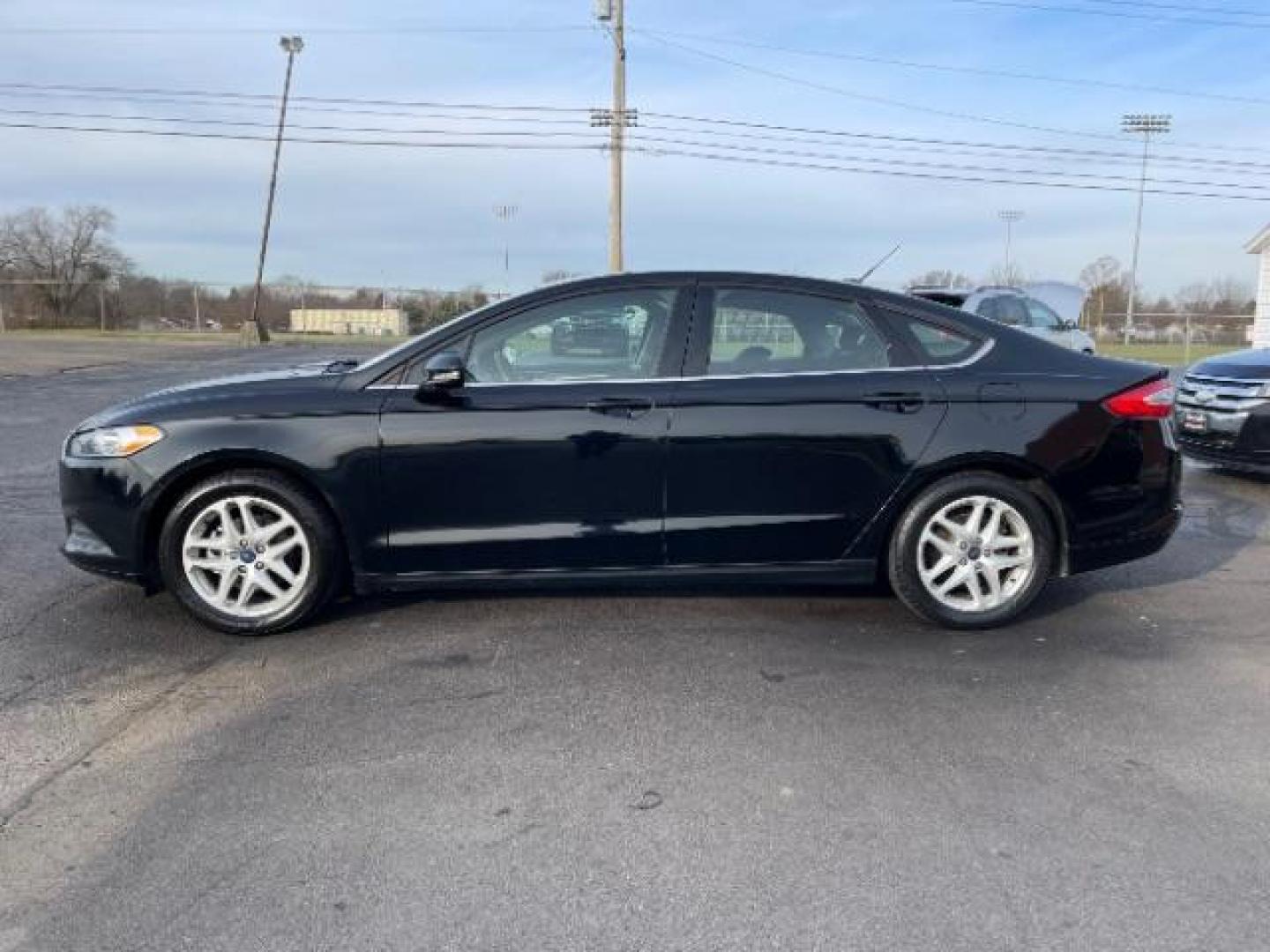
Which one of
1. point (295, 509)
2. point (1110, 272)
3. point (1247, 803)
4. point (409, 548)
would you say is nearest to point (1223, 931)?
point (1247, 803)

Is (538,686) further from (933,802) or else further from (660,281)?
(660,281)

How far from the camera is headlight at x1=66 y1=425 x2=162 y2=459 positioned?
169 inches

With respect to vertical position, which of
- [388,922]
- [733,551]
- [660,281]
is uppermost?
[660,281]

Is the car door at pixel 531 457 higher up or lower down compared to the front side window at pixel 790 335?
lower down

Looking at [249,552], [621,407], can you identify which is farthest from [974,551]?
[249,552]

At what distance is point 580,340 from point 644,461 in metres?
0.62

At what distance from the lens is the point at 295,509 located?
14.2 feet

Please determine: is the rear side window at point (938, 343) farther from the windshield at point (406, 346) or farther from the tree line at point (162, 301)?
the tree line at point (162, 301)

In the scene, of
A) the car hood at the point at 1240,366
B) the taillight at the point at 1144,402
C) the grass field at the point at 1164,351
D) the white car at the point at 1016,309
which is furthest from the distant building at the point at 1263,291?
the taillight at the point at 1144,402

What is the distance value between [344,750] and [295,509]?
4.33 ft

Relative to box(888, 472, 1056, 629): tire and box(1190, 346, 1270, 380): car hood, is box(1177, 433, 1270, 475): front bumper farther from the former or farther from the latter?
box(888, 472, 1056, 629): tire

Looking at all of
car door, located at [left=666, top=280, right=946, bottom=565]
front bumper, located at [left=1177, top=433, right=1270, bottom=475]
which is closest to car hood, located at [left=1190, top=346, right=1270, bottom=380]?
front bumper, located at [left=1177, top=433, right=1270, bottom=475]

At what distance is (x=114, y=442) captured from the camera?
14.2ft

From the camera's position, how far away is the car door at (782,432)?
4352 millimetres
